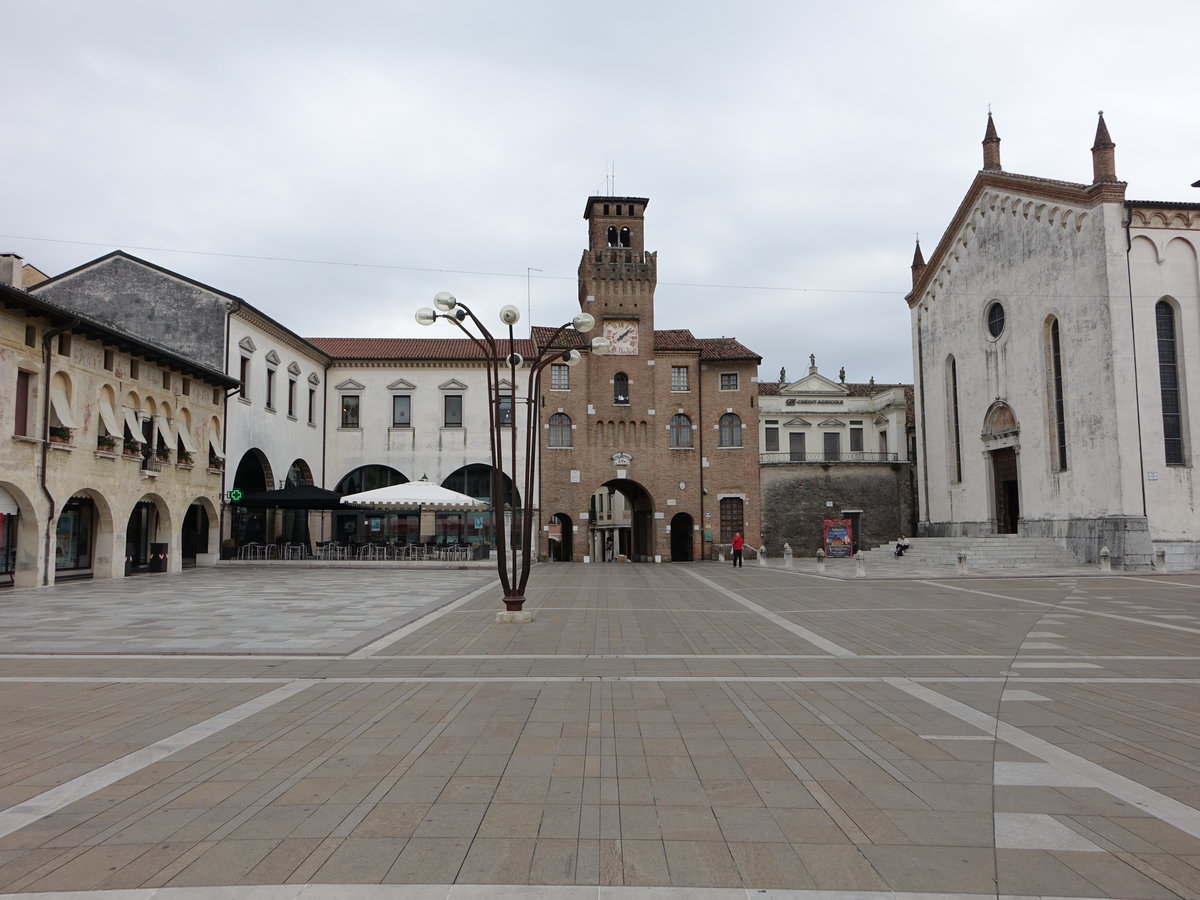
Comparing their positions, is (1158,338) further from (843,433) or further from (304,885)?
(304,885)

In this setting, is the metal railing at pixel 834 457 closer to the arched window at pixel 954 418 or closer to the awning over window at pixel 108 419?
the arched window at pixel 954 418

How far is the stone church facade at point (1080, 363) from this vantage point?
1105 inches

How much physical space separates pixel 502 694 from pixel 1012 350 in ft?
106

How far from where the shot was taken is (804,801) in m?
4.67

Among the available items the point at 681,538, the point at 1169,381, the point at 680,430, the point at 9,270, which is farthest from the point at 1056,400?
the point at 9,270

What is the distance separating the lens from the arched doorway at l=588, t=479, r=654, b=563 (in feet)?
137

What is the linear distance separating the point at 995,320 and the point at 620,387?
16.9 meters

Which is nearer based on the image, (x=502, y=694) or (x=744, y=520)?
(x=502, y=694)

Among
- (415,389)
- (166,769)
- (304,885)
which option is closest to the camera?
(304,885)

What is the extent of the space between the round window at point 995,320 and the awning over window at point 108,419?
32946 millimetres

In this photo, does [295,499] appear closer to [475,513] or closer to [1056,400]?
[475,513]

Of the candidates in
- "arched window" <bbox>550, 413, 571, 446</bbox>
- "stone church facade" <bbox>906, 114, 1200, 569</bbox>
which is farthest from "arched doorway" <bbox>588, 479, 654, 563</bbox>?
"stone church facade" <bbox>906, 114, 1200, 569</bbox>

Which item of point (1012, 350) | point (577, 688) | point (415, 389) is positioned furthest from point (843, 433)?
point (577, 688)

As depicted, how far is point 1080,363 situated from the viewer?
29.8 metres
